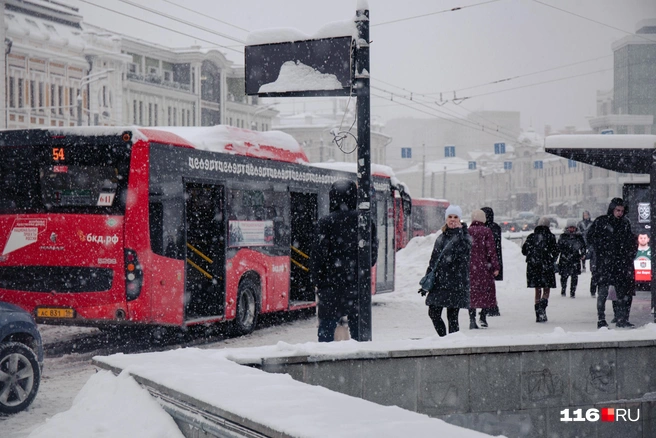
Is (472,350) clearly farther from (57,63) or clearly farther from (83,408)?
(57,63)

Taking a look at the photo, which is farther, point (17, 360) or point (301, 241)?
point (301, 241)

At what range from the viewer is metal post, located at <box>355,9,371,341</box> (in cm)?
879

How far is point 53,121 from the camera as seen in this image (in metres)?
56.9

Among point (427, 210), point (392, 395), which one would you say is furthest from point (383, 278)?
point (427, 210)

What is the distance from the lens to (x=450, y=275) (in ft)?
32.2

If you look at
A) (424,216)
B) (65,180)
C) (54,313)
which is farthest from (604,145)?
(424,216)

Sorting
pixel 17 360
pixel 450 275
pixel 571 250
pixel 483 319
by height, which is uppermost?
pixel 450 275

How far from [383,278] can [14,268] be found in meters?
9.45

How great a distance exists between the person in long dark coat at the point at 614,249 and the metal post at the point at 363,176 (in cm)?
516

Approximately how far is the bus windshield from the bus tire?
3827 mm

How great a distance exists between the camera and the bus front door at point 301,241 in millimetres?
16500

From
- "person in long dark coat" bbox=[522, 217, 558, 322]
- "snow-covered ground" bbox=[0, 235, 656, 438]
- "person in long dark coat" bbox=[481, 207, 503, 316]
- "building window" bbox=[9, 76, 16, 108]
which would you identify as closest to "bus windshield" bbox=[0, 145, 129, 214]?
"snow-covered ground" bbox=[0, 235, 656, 438]

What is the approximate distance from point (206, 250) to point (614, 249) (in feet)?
19.6

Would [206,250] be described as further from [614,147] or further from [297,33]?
[614,147]
